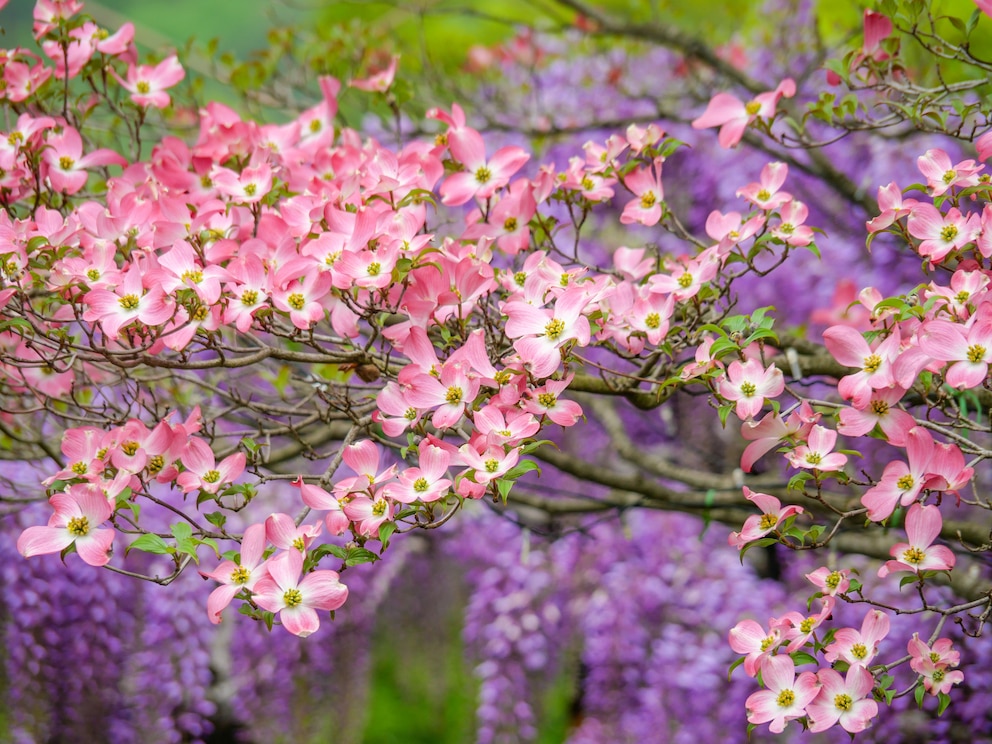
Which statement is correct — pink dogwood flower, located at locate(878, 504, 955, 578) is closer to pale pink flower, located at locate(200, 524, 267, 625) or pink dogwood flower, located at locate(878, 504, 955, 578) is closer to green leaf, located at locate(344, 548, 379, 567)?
green leaf, located at locate(344, 548, 379, 567)

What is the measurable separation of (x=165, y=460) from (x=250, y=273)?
10.3 inches

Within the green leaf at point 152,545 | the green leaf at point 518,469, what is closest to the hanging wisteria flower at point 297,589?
the green leaf at point 152,545

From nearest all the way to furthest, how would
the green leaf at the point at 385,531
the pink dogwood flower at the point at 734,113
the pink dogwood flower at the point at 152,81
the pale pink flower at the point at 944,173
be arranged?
the green leaf at the point at 385,531, the pale pink flower at the point at 944,173, the pink dogwood flower at the point at 734,113, the pink dogwood flower at the point at 152,81

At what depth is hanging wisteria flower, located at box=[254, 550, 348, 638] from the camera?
955 millimetres

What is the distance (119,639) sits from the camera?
129 inches

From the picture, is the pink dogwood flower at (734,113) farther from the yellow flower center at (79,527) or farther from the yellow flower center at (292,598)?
the yellow flower center at (79,527)

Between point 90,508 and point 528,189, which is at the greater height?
point 528,189

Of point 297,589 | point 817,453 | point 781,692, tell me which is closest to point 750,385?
point 817,453

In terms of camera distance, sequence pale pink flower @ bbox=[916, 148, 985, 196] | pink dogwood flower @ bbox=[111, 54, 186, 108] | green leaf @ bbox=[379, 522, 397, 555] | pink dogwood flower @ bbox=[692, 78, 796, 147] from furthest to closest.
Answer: pink dogwood flower @ bbox=[111, 54, 186, 108]
pink dogwood flower @ bbox=[692, 78, 796, 147]
pale pink flower @ bbox=[916, 148, 985, 196]
green leaf @ bbox=[379, 522, 397, 555]

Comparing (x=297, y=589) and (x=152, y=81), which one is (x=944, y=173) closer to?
(x=297, y=589)

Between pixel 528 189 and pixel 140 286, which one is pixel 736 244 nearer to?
pixel 528 189

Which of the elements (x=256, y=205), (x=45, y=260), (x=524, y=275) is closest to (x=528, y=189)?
(x=524, y=275)

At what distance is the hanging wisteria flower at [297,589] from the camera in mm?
955

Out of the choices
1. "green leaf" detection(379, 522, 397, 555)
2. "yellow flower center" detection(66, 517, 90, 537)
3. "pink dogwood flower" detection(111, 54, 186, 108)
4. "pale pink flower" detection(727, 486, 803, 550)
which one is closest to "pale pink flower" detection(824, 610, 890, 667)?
"pale pink flower" detection(727, 486, 803, 550)
